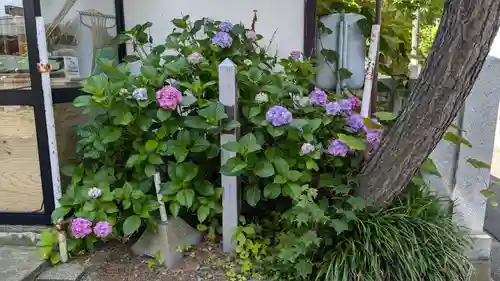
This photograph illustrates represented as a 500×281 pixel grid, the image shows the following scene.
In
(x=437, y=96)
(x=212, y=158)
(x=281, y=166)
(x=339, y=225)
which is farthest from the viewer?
(x=212, y=158)

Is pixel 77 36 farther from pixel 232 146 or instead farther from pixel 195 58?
pixel 232 146

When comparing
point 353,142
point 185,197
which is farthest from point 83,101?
point 353,142

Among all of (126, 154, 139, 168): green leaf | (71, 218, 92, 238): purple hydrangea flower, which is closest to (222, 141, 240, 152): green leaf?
(126, 154, 139, 168): green leaf

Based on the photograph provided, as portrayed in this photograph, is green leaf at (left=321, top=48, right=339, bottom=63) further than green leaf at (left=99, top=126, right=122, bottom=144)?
Yes

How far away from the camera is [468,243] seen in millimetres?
2369

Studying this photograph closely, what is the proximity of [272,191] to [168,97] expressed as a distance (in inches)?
27.8

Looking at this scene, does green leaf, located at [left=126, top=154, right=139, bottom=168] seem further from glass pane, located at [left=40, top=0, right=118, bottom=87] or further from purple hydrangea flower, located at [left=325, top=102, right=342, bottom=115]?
purple hydrangea flower, located at [left=325, top=102, right=342, bottom=115]

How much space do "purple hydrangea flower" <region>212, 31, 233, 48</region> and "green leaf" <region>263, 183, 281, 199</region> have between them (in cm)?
87

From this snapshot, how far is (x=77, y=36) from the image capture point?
8.74 feet

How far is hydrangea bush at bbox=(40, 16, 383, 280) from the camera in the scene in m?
2.05

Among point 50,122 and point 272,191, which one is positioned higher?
point 50,122

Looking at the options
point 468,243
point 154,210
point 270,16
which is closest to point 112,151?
point 154,210

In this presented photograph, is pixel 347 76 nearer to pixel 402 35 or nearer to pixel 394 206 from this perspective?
pixel 402 35

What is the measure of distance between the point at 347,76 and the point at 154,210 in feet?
4.98
